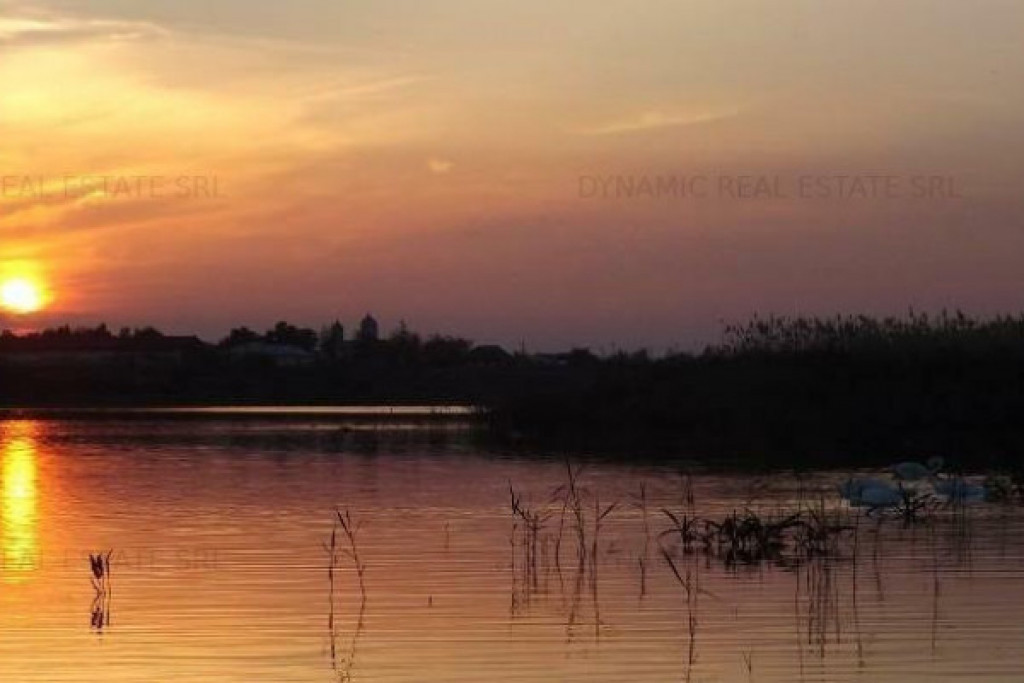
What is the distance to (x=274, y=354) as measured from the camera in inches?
3364

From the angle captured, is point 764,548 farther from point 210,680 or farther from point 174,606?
point 210,680

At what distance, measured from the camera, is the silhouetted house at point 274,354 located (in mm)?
80875

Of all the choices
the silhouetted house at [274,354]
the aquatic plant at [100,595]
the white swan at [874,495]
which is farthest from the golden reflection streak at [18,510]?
the silhouetted house at [274,354]

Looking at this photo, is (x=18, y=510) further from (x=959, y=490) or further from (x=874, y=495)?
(x=959, y=490)

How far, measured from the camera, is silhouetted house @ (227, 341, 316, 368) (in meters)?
80.9

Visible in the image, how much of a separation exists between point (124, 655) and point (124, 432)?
31.0 m

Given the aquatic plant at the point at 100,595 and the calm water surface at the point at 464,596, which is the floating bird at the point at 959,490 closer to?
the calm water surface at the point at 464,596

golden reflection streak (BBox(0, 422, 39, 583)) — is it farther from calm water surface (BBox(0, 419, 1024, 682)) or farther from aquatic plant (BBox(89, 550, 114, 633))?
aquatic plant (BBox(89, 550, 114, 633))

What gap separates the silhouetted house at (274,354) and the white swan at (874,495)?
61.8 meters

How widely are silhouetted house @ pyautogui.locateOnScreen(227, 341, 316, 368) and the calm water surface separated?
5804cm

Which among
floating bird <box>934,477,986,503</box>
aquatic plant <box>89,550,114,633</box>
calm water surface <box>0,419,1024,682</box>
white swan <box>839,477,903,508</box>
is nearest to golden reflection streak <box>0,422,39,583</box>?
calm water surface <box>0,419,1024,682</box>

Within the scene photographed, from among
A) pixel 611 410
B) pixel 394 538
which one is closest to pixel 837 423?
pixel 611 410

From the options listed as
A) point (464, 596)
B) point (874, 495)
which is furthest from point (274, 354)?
point (464, 596)

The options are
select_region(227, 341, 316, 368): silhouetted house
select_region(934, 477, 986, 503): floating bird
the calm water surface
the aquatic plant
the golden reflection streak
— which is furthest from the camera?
select_region(227, 341, 316, 368): silhouetted house
